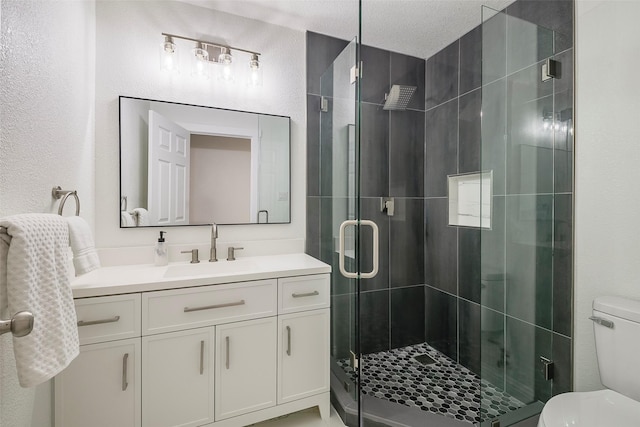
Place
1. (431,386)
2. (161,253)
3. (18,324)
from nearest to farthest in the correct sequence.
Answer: (18,324)
(161,253)
(431,386)

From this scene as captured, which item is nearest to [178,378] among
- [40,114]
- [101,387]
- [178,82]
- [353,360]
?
[101,387]

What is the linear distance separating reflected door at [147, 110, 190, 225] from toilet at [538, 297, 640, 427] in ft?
6.79

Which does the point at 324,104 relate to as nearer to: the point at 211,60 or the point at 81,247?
the point at 211,60

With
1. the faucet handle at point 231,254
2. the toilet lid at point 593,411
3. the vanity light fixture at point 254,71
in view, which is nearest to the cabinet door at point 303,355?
the faucet handle at point 231,254

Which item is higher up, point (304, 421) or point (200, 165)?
point (200, 165)

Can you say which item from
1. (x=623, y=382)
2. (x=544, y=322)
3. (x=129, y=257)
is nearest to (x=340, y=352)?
(x=544, y=322)

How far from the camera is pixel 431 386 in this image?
1.92 metres

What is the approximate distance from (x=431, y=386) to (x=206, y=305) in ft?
5.24

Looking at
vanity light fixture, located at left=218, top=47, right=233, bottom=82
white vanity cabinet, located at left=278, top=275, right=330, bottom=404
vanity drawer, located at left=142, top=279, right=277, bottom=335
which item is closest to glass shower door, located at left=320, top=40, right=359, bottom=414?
white vanity cabinet, located at left=278, top=275, right=330, bottom=404

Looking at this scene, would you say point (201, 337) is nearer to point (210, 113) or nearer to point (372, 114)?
point (210, 113)

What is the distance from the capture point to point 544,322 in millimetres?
1570

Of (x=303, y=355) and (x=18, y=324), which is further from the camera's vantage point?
(x=303, y=355)

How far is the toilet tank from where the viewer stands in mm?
1146

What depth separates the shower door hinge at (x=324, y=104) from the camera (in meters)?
1.92
